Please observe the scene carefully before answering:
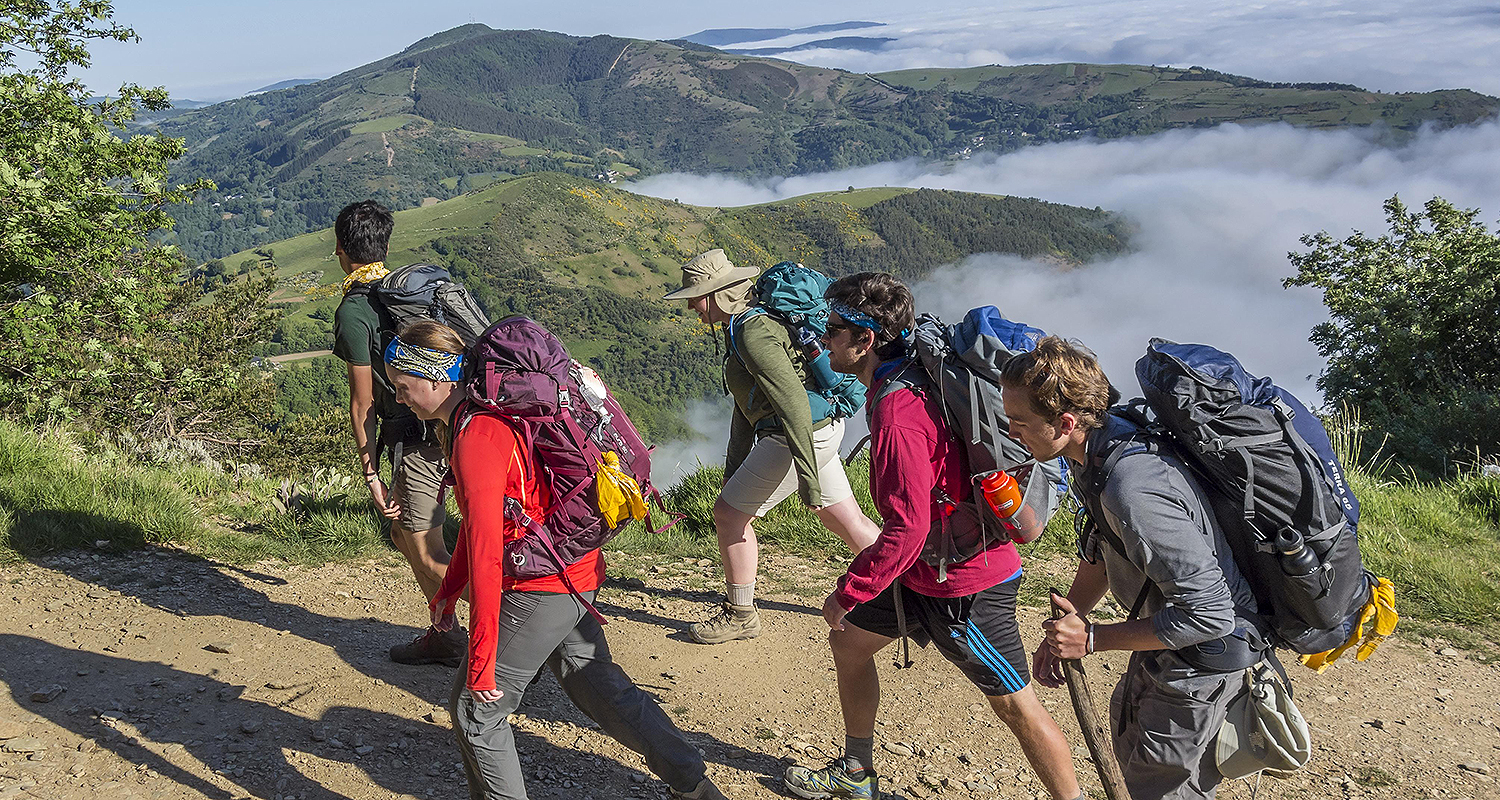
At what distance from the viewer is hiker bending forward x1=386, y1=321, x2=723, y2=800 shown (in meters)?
2.47

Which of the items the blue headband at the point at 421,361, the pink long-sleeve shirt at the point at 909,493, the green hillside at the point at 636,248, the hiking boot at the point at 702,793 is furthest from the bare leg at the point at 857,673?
the green hillside at the point at 636,248

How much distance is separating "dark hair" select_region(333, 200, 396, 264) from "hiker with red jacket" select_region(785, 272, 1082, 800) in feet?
6.21

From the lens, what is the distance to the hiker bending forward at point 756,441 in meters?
3.79

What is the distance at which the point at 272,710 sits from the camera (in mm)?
3703

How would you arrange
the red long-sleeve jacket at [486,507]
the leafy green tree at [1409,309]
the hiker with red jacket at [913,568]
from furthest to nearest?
1. the leafy green tree at [1409,309]
2. the hiker with red jacket at [913,568]
3. the red long-sleeve jacket at [486,507]

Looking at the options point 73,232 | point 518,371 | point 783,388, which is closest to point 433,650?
point 783,388

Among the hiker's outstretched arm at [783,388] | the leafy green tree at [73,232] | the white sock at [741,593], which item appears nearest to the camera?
the hiker's outstretched arm at [783,388]

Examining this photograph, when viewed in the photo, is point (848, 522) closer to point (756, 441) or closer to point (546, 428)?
point (756, 441)

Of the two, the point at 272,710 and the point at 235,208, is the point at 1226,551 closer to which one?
the point at 272,710

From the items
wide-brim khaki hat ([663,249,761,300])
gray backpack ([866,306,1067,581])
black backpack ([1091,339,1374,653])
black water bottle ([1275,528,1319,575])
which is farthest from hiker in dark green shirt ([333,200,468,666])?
black water bottle ([1275,528,1319,575])

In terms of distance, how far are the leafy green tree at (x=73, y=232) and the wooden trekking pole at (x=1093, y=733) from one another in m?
7.89

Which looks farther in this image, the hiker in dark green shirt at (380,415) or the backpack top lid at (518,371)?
the hiker in dark green shirt at (380,415)

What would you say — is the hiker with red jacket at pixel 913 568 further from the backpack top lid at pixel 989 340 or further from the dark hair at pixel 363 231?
the dark hair at pixel 363 231

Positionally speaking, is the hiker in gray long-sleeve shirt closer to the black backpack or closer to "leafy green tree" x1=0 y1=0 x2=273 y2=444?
the black backpack
